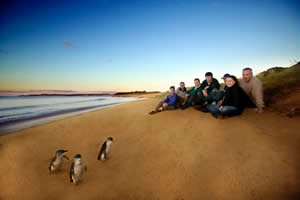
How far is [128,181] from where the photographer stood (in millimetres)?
2572

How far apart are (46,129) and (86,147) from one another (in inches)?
106

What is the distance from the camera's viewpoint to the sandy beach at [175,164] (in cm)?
227

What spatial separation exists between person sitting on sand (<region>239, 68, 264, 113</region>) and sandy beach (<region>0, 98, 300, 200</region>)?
Answer: 1.87 ft

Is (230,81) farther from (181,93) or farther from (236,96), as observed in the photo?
(181,93)

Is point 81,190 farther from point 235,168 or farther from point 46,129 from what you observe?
point 46,129

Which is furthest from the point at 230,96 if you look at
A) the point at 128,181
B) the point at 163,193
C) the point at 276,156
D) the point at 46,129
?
the point at 46,129

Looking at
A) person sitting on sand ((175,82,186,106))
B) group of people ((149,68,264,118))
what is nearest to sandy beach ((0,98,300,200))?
group of people ((149,68,264,118))

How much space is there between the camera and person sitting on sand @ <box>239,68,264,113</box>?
15.7 ft

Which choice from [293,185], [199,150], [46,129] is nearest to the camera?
[293,185]

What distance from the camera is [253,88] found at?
497 cm

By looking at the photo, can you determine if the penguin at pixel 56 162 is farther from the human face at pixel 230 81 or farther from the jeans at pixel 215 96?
the jeans at pixel 215 96

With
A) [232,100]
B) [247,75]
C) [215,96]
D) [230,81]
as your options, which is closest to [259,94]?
[247,75]

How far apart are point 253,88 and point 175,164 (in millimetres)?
4468

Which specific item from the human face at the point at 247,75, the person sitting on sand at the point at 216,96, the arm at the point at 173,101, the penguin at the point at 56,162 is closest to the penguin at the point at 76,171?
the penguin at the point at 56,162
